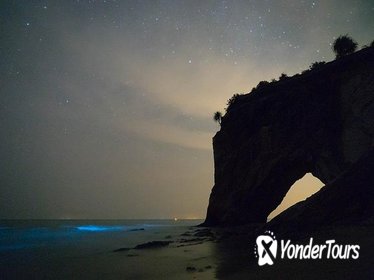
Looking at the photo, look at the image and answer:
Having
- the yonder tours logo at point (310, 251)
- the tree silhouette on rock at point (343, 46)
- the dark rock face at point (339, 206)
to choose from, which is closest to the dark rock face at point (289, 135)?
the tree silhouette on rock at point (343, 46)

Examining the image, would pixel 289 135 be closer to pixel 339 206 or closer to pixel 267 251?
pixel 339 206

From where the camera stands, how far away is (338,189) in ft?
58.9

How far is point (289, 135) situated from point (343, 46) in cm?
1493

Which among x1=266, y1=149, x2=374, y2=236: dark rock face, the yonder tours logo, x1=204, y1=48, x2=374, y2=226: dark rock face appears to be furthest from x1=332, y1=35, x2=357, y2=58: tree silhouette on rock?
the yonder tours logo

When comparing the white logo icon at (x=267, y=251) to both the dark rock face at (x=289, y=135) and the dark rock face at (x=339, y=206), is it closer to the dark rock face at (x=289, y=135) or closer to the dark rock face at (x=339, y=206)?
the dark rock face at (x=339, y=206)

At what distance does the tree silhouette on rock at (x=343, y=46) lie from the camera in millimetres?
41500

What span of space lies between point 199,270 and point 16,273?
10.6 metres

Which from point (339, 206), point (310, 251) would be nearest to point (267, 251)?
point (310, 251)

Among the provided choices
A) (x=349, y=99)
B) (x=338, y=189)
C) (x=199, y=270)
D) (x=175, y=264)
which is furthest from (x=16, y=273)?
(x=349, y=99)

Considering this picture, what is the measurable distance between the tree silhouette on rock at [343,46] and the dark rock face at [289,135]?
18.9 feet

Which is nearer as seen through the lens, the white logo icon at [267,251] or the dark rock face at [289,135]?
the white logo icon at [267,251]

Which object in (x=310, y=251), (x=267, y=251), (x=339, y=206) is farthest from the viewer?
(x=339, y=206)

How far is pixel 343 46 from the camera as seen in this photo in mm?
41594

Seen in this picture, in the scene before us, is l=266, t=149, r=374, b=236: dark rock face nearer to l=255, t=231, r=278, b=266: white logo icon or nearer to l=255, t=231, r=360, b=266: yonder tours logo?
l=255, t=231, r=278, b=266: white logo icon
